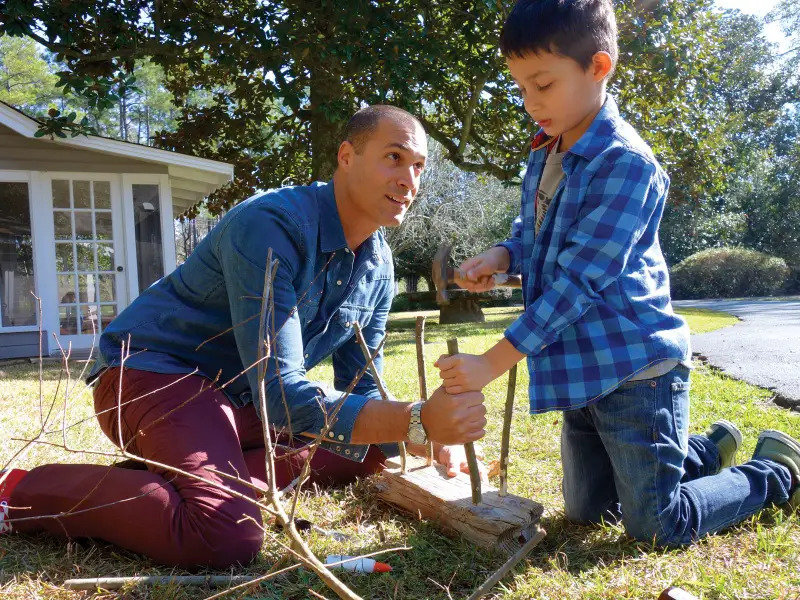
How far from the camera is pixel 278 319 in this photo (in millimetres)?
2135

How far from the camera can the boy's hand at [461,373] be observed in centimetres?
184

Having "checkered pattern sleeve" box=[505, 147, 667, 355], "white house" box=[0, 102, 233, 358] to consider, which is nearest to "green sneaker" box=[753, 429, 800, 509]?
"checkered pattern sleeve" box=[505, 147, 667, 355]

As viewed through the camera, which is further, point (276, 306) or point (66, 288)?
point (66, 288)

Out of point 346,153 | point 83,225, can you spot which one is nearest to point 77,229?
point 83,225

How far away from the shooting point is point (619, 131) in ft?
6.95

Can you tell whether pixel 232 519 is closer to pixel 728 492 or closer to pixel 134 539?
pixel 134 539

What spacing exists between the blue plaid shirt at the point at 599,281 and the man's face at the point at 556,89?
0.07 meters

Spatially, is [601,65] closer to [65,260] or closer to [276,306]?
[276,306]

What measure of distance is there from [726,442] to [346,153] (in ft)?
6.14

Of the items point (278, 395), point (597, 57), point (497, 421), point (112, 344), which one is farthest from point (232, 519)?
point (497, 421)

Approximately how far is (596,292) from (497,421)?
2.18 m

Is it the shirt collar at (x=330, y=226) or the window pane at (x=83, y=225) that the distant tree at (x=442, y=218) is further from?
the shirt collar at (x=330, y=226)

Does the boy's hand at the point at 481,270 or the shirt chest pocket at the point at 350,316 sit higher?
the boy's hand at the point at 481,270

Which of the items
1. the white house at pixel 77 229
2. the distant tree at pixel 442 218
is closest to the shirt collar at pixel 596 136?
the white house at pixel 77 229
